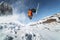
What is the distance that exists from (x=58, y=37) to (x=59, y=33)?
6cm

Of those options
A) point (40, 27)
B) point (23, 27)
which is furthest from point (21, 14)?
point (40, 27)

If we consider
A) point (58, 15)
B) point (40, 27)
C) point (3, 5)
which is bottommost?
point (40, 27)

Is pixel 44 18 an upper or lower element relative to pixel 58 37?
upper

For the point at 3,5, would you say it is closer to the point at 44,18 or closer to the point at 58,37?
the point at 44,18

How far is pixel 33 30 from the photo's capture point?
2090 millimetres

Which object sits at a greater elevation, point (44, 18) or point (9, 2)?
point (9, 2)

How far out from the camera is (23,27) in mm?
2113

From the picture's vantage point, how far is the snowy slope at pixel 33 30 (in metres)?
2.07

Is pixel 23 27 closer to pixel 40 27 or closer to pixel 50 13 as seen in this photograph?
pixel 40 27

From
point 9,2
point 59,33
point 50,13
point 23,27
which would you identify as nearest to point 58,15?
point 50,13

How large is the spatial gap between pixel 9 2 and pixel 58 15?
2.32 feet

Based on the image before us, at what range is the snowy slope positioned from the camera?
207cm

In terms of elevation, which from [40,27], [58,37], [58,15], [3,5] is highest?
[3,5]

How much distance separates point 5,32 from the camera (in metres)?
2.09
